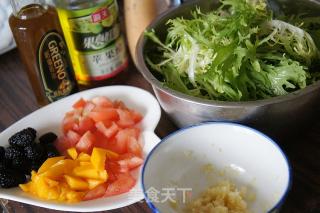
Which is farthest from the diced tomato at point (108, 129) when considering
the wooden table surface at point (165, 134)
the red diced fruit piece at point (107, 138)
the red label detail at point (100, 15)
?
the red label detail at point (100, 15)

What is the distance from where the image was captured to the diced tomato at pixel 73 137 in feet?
3.01

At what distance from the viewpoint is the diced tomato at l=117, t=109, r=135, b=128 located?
0.93 meters

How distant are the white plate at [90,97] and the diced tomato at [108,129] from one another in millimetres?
65

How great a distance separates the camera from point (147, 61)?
36.8 inches

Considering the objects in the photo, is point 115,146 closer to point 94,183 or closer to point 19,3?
point 94,183

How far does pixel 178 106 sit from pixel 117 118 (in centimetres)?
20

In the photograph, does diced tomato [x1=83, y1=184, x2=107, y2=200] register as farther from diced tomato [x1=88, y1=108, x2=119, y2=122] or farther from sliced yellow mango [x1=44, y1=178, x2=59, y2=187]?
diced tomato [x1=88, y1=108, x2=119, y2=122]

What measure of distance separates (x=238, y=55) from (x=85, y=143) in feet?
1.23

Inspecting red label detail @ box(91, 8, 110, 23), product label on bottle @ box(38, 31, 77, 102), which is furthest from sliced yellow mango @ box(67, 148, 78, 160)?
red label detail @ box(91, 8, 110, 23)

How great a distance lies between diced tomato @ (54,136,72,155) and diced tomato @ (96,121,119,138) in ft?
0.25

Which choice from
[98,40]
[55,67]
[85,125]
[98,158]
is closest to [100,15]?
[98,40]

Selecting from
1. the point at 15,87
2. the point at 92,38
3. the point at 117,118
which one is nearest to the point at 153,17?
the point at 92,38

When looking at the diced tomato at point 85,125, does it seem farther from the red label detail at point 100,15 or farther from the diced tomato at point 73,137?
the red label detail at point 100,15

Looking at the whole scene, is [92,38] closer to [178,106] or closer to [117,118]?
[117,118]
